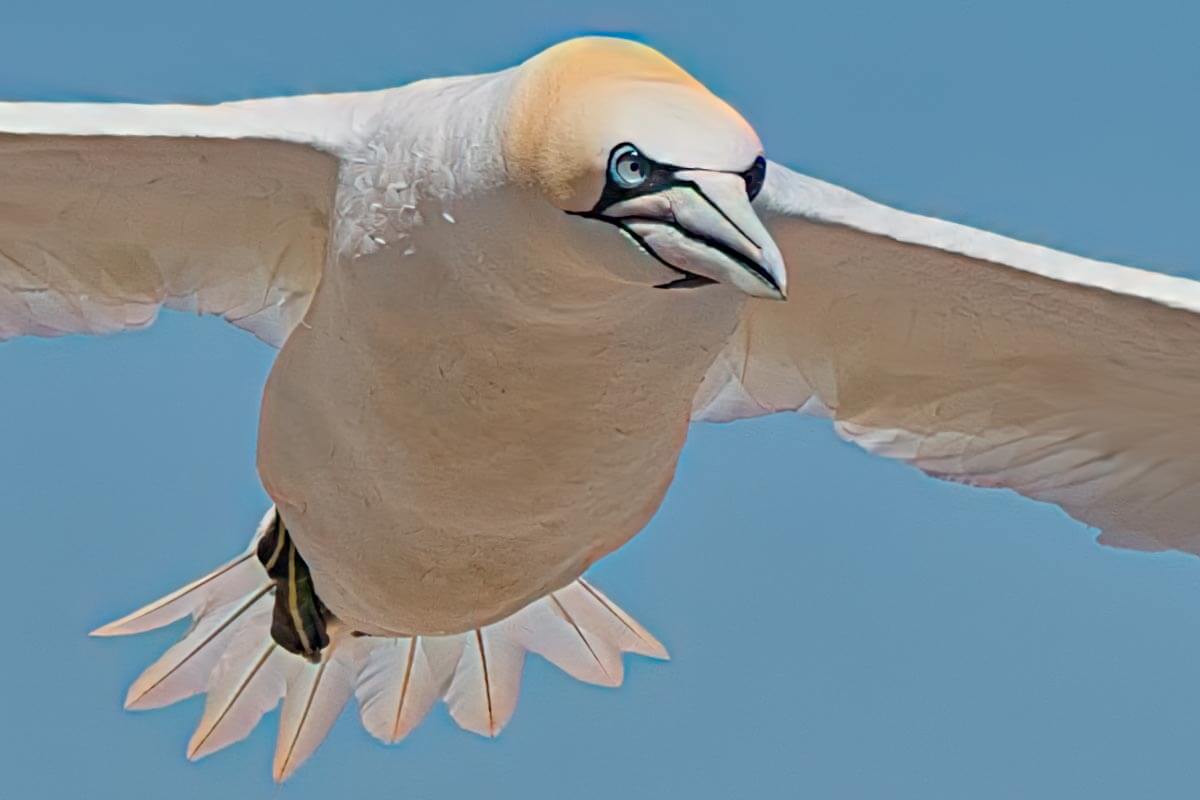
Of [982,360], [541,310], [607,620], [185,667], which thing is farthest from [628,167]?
[185,667]

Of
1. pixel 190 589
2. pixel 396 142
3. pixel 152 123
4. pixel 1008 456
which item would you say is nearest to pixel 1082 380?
pixel 1008 456

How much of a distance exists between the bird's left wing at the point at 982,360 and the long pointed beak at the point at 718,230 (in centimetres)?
144

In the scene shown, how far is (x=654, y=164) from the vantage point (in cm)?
634

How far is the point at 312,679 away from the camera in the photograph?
1188cm

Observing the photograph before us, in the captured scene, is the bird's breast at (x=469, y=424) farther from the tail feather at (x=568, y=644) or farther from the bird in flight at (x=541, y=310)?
the tail feather at (x=568, y=644)

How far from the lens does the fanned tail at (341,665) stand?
11.7 m

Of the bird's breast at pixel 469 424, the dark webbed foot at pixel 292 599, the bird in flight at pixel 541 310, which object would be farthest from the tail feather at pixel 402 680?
the bird's breast at pixel 469 424

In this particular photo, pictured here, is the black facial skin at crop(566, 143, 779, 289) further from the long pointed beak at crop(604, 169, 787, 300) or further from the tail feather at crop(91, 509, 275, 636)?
the tail feather at crop(91, 509, 275, 636)

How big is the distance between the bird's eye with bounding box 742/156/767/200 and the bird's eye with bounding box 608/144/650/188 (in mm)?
266

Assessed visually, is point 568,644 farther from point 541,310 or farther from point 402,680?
point 541,310

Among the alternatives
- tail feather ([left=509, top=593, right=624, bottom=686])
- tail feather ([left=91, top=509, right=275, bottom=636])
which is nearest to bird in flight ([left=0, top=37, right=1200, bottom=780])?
tail feather ([left=91, top=509, right=275, bottom=636])

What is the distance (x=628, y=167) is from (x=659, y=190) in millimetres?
113

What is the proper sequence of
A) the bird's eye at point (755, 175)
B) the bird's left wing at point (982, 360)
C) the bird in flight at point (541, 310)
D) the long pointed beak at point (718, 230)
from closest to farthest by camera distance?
the long pointed beak at point (718, 230) → the bird's eye at point (755, 175) → the bird in flight at point (541, 310) → the bird's left wing at point (982, 360)

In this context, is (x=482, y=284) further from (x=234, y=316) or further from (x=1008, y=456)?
(x=1008, y=456)
